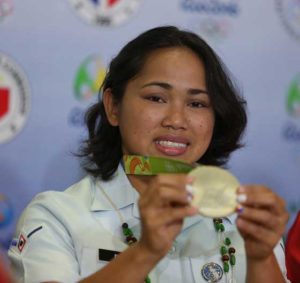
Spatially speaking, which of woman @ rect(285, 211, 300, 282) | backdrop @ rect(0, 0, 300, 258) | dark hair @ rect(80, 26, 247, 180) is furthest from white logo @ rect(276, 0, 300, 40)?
woman @ rect(285, 211, 300, 282)

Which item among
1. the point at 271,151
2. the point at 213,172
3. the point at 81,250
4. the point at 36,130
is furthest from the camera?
the point at 271,151

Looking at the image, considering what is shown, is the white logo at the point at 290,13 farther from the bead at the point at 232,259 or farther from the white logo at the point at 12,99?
the bead at the point at 232,259

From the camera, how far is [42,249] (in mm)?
986

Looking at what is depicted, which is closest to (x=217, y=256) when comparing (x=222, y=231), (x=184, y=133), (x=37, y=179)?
(x=222, y=231)

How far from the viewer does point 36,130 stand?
1484mm

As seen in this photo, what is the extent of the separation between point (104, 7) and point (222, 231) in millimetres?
700

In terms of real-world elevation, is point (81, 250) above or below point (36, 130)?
below

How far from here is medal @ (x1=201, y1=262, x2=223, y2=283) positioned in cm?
105

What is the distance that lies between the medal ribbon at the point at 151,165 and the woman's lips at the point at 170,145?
42mm

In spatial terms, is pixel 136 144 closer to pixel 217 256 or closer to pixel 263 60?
pixel 217 256

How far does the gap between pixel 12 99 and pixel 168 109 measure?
566mm

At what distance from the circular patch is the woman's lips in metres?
0.23

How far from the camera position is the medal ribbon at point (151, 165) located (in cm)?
90

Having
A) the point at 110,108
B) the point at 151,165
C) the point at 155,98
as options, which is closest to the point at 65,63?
the point at 110,108
